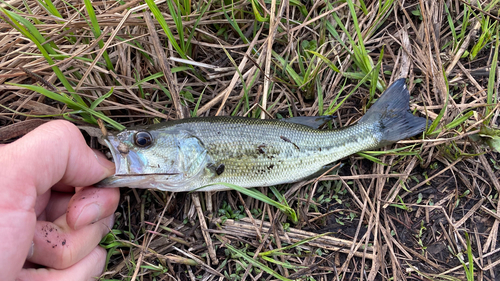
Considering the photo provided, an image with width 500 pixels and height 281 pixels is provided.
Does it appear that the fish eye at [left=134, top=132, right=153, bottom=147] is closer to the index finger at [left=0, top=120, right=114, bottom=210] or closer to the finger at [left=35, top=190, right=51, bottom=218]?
the index finger at [left=0, top=120, right=114, bottom=210]

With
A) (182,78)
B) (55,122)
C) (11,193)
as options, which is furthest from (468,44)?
(11,193)

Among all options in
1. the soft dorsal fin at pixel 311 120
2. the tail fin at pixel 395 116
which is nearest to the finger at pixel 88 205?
the soft dorsal fin at pixel 311 120

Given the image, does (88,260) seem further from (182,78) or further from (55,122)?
(182,78)

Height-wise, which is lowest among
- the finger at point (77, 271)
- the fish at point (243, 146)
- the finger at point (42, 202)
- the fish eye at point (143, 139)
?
the finger at point (77, 271)

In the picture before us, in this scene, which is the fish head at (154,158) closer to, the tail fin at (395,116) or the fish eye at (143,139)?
the fish eye at (143,139)

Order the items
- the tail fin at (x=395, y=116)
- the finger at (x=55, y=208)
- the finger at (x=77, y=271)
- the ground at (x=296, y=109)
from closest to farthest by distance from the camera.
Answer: the finger at (x=77, y=271), the finger at (x=55, y=208), the ground at (x=296, y=109), the tail fin at (x=395, y=116)
